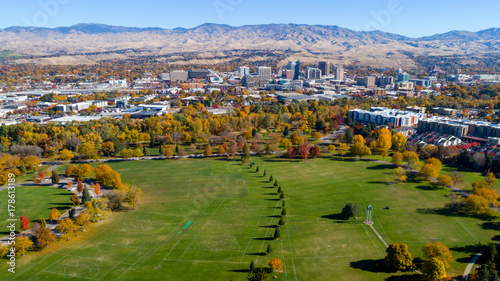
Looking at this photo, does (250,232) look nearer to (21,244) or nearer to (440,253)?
(440,253)

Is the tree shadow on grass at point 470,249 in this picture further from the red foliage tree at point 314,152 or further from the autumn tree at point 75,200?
the autumn tree at point 75,200

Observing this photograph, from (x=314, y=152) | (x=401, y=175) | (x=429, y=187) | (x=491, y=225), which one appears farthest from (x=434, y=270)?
(x=314, y=152)

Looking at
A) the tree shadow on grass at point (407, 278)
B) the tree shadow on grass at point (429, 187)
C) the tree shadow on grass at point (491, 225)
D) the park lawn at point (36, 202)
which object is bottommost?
the park lawn at point (36, 202)

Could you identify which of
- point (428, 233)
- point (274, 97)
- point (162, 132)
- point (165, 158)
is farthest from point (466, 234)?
point (274, 97)

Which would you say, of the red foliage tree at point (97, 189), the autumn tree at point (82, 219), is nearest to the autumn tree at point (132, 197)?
the autumn tree at point (82, 219)

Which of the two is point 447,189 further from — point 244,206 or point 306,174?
point 244,206

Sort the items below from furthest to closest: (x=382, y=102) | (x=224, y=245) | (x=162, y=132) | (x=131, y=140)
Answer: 1. (x=382, y=102)
2. (x=162, y=132)
3. (x=131, y=140)
4. (x=224, y=245)

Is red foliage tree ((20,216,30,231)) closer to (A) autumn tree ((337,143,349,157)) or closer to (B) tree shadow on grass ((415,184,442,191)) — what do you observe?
(B) tree shadow on grass ((415,184,442,191))
